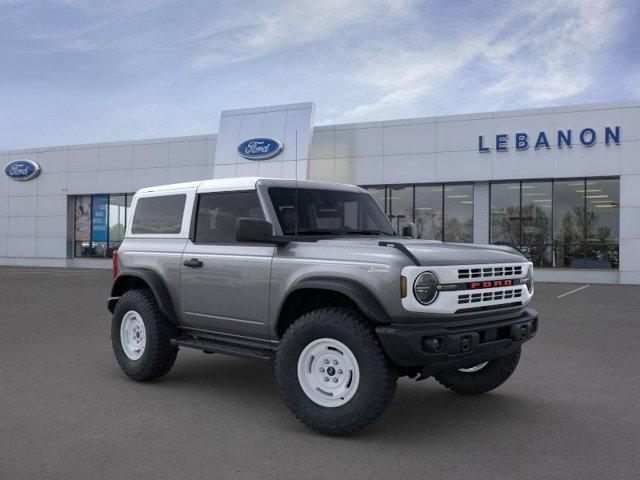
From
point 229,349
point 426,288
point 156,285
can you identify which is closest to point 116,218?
point 156,285

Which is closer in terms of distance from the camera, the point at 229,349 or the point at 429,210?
the point at 229,349

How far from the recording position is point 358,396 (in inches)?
175

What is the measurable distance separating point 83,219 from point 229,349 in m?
29.3

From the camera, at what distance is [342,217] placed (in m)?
5.79

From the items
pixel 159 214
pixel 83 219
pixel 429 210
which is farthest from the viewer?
pixel 83 219

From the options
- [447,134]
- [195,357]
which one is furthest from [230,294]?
[447,134]

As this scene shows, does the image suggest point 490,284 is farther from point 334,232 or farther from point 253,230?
point 253,230

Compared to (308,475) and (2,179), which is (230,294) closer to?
(308,475)

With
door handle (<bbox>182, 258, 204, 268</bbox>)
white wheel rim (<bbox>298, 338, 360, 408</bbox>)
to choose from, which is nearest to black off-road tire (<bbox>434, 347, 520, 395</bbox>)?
white wheel rim (<bbox>298, 338, 360, 408</bbox>)

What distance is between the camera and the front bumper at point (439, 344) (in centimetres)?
427

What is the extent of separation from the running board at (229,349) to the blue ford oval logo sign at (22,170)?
3039 cm

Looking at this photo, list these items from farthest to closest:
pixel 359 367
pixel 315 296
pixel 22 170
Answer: pixel 22 170, pixel 315 296, pixel 359 367

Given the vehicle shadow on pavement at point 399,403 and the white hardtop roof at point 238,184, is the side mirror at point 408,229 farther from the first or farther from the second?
the vehicle shadow on pavement at point 399,403

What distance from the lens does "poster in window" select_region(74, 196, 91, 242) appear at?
32.1m
